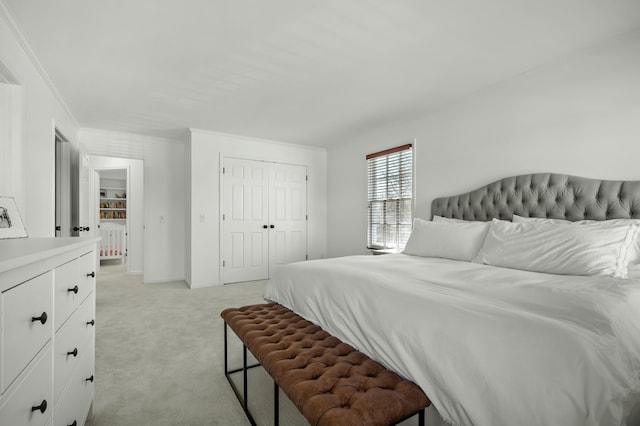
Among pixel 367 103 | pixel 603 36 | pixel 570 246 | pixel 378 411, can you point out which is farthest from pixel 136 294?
pixel 603 36

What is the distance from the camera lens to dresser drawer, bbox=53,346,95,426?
3.75 feet

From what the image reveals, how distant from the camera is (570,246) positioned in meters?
2.00

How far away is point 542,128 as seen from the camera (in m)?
2.75

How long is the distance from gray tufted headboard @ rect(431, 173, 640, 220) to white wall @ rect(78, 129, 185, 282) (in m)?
4.34

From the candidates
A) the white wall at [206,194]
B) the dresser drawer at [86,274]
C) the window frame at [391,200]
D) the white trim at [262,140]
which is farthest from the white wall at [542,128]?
the dresser drawer at [86,274]

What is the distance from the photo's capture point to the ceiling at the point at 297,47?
196 cm

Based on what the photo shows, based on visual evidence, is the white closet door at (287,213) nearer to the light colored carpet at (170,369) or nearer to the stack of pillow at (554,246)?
the light colored carpet at (170,369)

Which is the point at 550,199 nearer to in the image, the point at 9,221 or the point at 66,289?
the point at 66,289

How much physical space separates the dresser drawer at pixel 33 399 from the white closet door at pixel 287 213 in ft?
14.3

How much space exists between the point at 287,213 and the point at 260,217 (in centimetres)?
53

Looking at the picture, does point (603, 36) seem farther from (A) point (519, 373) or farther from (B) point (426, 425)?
(B) point (426, 425)

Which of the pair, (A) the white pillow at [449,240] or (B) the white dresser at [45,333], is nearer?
(B) the white dresser at [45,333]

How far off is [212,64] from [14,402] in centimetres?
259

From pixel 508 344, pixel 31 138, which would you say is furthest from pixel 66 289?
pixel 31 138
